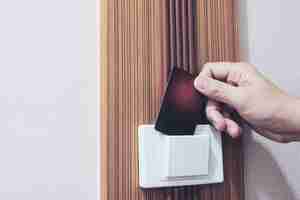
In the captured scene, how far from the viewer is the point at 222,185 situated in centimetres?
54

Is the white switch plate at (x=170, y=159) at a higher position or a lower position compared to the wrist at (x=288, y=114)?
lower

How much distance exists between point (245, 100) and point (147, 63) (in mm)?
144

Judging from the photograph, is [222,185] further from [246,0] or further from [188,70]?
[246,0]

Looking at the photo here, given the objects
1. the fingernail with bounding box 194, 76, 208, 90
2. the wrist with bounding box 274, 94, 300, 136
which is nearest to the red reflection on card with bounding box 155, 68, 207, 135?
the fingernail with bounding box 194, 76, 208, 90

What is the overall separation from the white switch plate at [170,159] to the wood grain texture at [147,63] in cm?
1

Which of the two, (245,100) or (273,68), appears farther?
(273,68)

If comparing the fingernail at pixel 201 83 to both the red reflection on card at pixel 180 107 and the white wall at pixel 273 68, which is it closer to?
the red reflection on card at pixel 180 107

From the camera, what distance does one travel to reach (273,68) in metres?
0.61

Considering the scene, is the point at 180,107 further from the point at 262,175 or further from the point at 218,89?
the point at 262,175

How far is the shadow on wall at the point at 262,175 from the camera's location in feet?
1.90

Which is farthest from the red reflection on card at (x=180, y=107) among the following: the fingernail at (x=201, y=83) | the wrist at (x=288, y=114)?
the wrist at (x=288, y=114)
